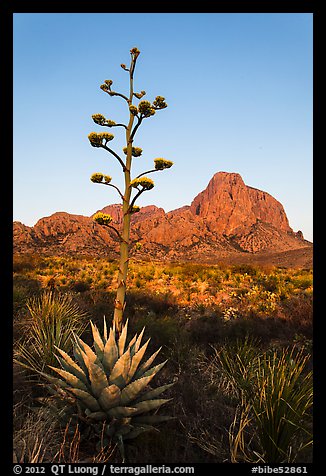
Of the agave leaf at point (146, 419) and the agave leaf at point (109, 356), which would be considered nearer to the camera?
the agave leaf at point (146, 419)

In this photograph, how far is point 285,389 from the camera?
2.91 metres

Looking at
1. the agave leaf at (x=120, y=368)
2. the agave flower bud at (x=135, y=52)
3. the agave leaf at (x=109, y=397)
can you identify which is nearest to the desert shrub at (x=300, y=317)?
the agave leaf at (x=120, y=368)

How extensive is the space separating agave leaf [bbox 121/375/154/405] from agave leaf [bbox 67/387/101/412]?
262 millimetres

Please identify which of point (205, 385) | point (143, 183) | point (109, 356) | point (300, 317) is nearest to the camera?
point (109, 356)

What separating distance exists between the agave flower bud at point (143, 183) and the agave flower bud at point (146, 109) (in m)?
0.95

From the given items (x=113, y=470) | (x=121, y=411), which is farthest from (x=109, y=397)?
(x=113, y=470)

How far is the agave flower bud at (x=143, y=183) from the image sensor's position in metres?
3.50

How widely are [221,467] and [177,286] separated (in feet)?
43.1

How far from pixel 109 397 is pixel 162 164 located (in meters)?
2.68

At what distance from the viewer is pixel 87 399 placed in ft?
9.32

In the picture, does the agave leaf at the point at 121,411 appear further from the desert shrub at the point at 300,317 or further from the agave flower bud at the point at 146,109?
the desert shrub at the point at 300,317

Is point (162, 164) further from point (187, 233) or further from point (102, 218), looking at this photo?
point (187, 233)

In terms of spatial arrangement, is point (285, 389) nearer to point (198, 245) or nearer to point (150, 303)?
point (150, 303)
